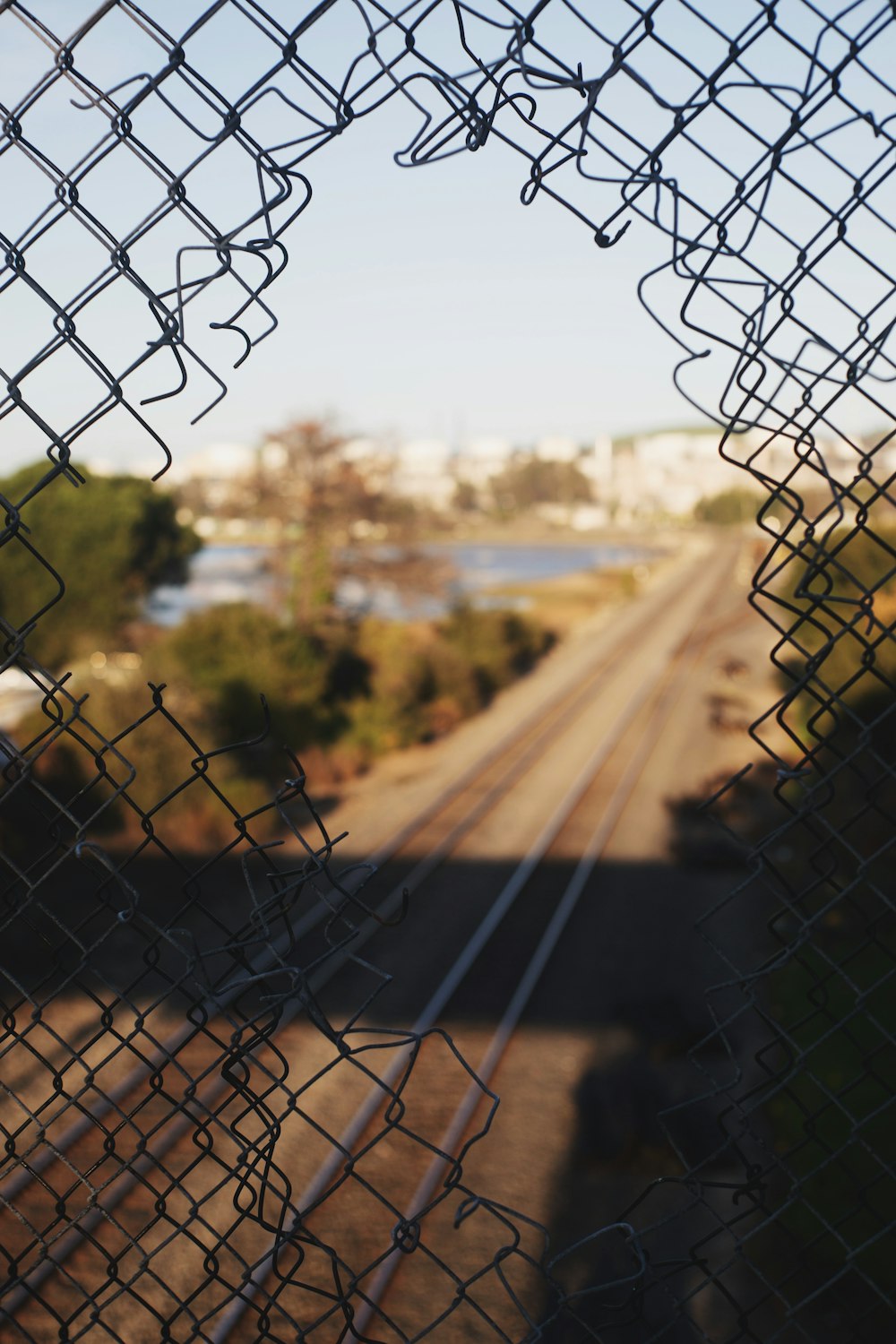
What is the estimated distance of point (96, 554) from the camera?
14.1 m

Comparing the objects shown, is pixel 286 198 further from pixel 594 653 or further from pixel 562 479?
pixel 562 479

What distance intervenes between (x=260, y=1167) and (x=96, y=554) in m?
10.4

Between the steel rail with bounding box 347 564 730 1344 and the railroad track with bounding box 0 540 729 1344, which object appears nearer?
the railroad track with bounding box 0 540 729 1344

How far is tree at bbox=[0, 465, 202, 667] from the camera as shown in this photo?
1284cm

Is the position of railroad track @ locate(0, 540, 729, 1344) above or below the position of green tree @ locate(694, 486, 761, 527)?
below

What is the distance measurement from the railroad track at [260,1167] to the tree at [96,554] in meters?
5.96

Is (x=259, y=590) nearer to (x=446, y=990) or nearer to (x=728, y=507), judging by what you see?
(x=446, y=990)

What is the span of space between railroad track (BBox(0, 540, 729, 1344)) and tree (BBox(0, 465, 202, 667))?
235 inches

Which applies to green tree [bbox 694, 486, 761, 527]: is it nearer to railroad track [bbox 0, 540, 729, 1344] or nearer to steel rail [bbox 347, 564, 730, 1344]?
steel rail [bbox 347, 564, 730, 1344]

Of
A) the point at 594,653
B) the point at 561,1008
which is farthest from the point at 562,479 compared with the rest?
the point at 561,1008

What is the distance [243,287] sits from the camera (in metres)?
1.26

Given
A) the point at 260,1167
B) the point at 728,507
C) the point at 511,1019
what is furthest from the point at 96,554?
the point at 728,507

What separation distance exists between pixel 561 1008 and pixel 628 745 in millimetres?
7887

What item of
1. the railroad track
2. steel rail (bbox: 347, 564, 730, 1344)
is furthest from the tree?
steel rail (bbox: 347, 564, 730, 1344)
